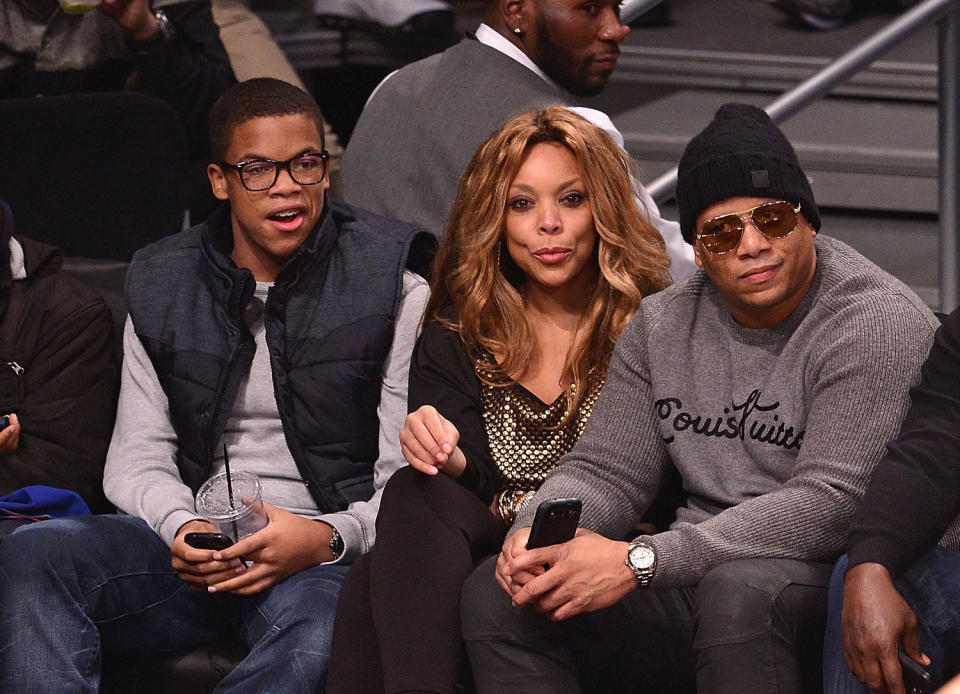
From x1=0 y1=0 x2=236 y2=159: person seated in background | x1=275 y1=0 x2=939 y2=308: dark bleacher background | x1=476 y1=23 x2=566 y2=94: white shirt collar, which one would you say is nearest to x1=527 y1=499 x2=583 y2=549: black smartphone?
x1=476 y1=23 x2=566 y2=94: white shirt collar

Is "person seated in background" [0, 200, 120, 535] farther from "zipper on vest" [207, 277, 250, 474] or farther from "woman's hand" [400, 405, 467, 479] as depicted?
"woman's hand" [400, 405, 467, 479]

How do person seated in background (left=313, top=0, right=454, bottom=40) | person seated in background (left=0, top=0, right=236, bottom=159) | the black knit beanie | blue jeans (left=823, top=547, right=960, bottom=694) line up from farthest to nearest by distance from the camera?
person seated in background (left=313, top=0, right=454, bottom=40) < person seated in background (left=0, top=0, right=236, bottom=159) < the black knit beanie < blue jeans (left=823, top=547, right=960, bottom=694)

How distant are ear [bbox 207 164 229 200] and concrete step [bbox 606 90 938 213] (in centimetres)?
153

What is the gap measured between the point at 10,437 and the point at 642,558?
1156 mm

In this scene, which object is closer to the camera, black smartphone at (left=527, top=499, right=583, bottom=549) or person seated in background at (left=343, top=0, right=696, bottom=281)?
black smartphone at (left=527, top=499, right=583, bottom=549)

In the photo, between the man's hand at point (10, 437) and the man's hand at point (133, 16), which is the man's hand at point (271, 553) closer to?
the man's hand at point (10, 437)

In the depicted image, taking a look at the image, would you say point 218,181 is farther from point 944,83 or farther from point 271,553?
point 944,83

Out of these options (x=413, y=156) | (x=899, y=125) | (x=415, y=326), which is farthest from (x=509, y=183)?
(x=899, y=125)

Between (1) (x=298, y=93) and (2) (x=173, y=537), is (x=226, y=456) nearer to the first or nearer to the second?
(2) (x=173, y=537)

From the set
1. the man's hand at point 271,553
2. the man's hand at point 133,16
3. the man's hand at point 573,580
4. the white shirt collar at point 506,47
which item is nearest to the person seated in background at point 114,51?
the man's hand at point 133,16

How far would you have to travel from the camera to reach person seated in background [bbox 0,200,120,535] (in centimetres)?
250

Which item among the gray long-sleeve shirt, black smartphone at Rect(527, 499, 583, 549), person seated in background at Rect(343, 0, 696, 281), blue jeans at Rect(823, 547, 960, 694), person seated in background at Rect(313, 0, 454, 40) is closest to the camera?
blue jeans at Rect(823, 547, 960, 694)

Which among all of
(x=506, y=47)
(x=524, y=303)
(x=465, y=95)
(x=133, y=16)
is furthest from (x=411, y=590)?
(x=133, y=16)

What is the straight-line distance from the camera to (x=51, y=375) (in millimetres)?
2557
